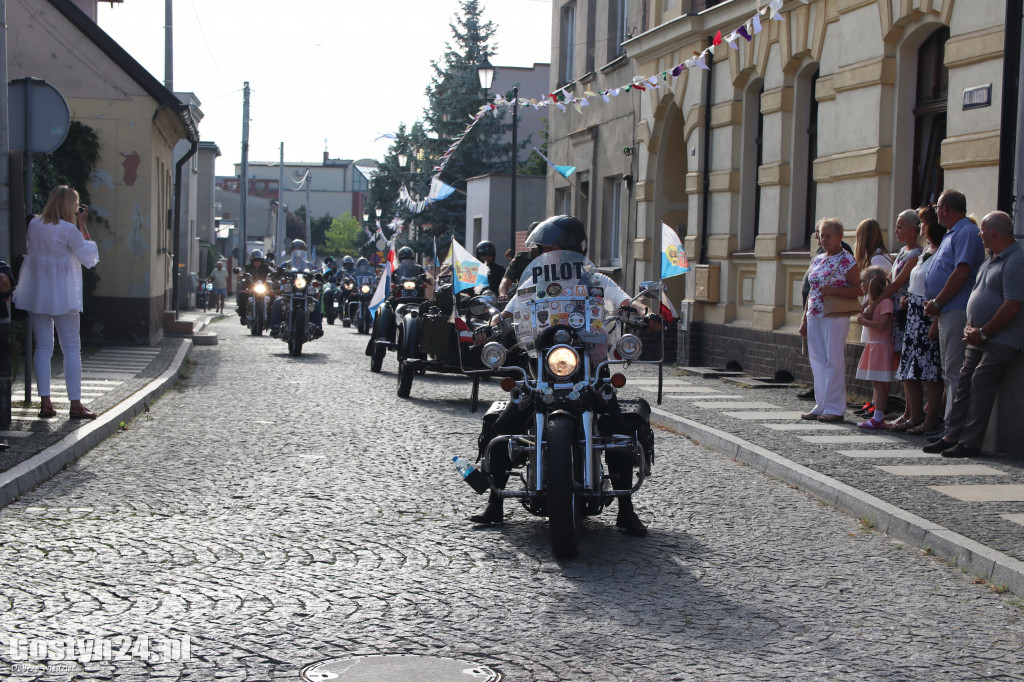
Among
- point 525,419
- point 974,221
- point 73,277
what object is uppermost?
point 974,221

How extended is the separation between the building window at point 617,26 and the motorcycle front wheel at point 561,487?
18234 millimetres

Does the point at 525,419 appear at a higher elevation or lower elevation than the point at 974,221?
lower

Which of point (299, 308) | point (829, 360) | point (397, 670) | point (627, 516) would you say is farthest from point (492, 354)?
point (299, 308)

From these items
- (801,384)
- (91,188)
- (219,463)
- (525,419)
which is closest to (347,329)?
(91,188)

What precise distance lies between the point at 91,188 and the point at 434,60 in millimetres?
35469

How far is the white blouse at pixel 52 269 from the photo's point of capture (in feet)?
32.3

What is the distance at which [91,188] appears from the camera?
18.8 m

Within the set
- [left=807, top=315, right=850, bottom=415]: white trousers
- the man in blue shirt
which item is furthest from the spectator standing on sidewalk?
the man in blue shirt

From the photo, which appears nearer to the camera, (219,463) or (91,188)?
(219,463)

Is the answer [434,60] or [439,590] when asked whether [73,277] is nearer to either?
[439,590]

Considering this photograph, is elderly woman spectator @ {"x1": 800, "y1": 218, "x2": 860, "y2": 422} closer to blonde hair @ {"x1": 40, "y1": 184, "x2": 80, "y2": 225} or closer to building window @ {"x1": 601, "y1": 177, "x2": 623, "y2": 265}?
blonde hair @ {"x1": 40, "y1": 184, "x2": 80, "y2": 225}

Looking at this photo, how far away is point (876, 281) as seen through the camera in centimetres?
1070

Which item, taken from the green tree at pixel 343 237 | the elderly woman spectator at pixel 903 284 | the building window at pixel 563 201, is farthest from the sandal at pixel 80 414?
the green tree at pixel 343 237

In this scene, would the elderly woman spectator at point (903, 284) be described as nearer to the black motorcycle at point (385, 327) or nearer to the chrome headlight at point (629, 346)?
the chrome headlight at point (629, 346)
